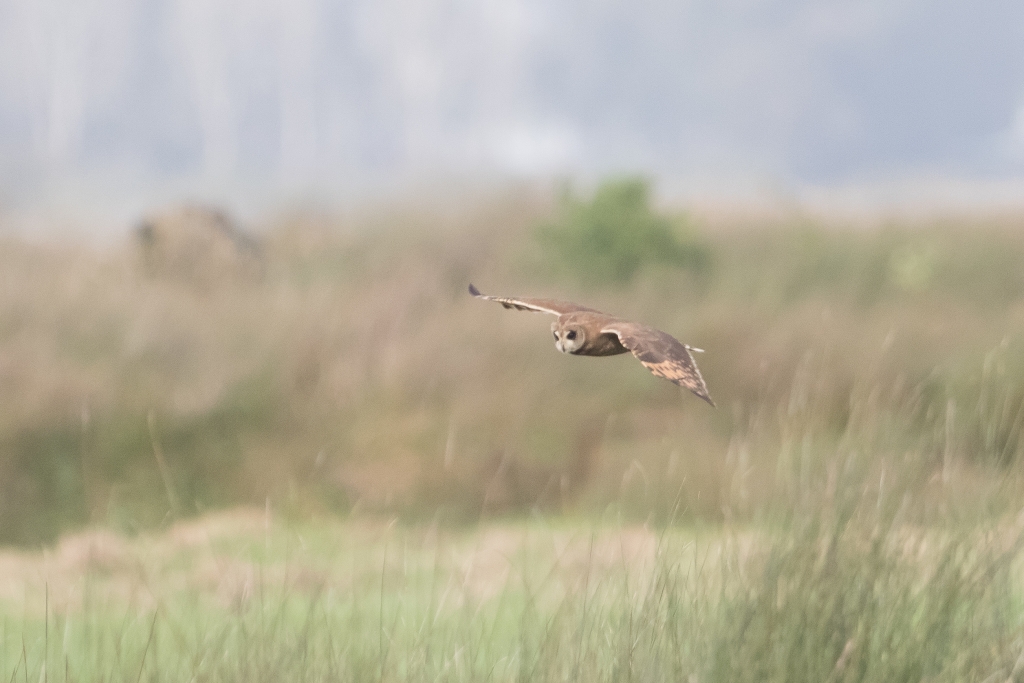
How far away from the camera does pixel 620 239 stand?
9.66 metres

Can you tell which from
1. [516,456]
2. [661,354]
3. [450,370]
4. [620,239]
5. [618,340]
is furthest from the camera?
[620,239]

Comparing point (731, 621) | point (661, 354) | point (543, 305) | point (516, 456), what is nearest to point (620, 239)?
point (516, 456)

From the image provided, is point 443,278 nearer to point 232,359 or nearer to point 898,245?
point 232,359

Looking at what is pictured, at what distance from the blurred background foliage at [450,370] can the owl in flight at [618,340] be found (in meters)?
3.56

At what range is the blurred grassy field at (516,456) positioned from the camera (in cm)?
219

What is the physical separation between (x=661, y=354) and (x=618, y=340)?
0.46ft

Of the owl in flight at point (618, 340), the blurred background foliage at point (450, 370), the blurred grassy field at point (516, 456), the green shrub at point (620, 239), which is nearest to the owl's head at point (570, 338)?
the owl in flight at point (618, 340)

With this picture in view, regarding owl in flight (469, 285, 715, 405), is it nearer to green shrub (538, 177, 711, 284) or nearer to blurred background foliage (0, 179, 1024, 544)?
blurred background foliage (0, 179, 1024, 544)

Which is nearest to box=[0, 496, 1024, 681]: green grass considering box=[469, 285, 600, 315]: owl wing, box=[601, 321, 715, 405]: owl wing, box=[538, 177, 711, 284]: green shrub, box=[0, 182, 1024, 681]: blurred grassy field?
box=[0, 182, 1024, 681]: blurred grassy field

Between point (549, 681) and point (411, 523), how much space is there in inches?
162

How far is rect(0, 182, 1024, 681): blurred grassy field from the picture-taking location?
2191 mm

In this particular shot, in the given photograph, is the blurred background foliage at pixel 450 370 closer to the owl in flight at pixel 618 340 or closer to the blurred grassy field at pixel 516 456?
the blurred grassy field at pixel 516 456

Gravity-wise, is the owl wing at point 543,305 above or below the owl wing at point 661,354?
above

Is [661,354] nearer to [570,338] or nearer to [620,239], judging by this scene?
[570,338]
